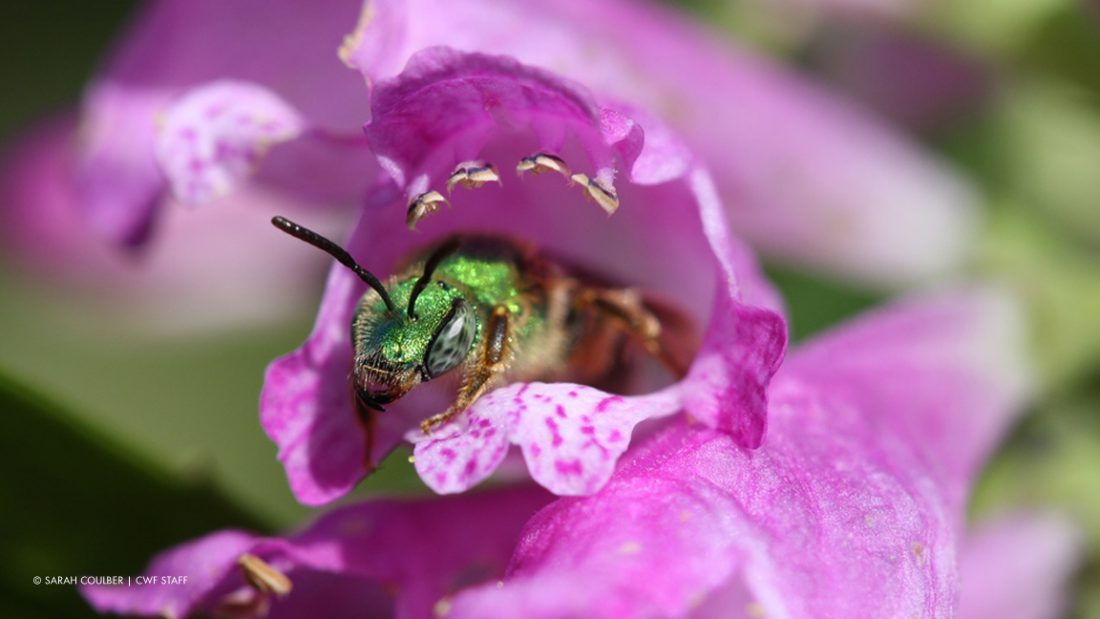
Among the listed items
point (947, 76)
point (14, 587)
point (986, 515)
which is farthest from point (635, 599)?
point (947, 76)

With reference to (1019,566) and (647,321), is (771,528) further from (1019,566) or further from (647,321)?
(1019,566)

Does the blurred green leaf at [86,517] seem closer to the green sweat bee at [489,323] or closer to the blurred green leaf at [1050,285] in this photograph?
the green sweat bee at [489,323]

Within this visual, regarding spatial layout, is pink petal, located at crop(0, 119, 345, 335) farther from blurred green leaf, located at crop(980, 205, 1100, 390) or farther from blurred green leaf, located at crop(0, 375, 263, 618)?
blurred green leaf, located at crop(980, 205, 1100, 390)

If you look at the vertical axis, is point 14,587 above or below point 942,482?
below

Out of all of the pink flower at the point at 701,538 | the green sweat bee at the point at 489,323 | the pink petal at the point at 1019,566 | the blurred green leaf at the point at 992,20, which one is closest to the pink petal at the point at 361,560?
the pink flower at the point at 701,538

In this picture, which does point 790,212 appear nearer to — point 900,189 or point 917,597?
point 900,189

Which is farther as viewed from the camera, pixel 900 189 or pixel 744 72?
pixel 900 189
